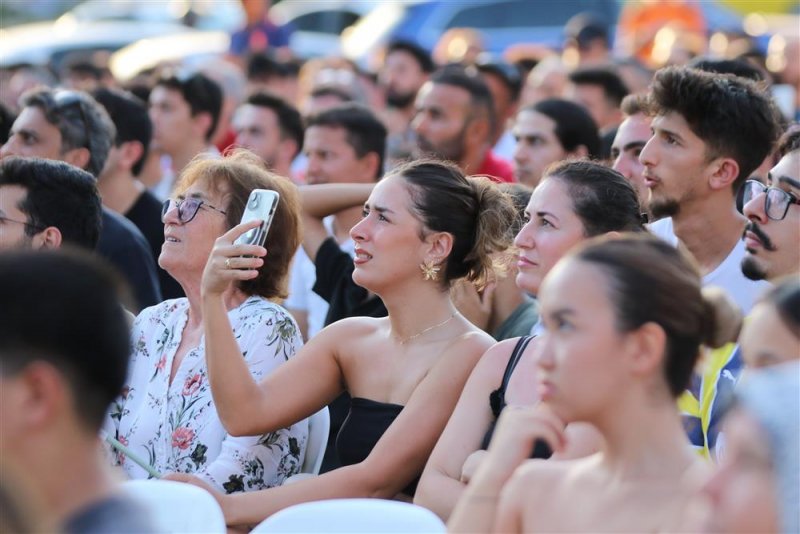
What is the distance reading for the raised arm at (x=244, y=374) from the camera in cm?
402

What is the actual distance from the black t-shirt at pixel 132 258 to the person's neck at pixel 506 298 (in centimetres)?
143

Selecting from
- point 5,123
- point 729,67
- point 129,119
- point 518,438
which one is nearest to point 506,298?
point 729,67

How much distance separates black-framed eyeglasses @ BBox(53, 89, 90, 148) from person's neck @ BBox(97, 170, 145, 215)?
38cm

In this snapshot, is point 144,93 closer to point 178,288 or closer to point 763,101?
point 178,288

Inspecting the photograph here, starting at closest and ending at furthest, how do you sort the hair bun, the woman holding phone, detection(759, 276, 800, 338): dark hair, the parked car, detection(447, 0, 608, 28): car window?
detection(759, 276, 800, 338): dark hair → the hair bun → the woman holding phone → the parked car → detection(447, 0, 608, 28): car window

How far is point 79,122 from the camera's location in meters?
6.34

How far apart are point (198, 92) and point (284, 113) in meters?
0.70

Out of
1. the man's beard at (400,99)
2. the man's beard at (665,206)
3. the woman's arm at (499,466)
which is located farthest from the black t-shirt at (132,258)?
the man's beard at (400,99)

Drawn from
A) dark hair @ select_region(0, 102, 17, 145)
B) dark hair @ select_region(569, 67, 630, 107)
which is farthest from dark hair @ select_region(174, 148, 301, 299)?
dark hair @ select_region(569, 67, 630, 107)

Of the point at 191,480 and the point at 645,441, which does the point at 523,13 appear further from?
the point at 645,441

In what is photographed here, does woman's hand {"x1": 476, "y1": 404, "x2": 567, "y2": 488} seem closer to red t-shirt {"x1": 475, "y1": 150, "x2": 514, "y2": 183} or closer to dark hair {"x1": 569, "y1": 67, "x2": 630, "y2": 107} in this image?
red t-shirt {"x1": 475, "y1": 150, "x2": 514, "y2": 183}

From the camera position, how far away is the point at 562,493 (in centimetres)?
281

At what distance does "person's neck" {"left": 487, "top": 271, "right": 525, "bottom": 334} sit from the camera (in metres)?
5.18

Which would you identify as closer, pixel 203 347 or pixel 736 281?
pixel 203 347
